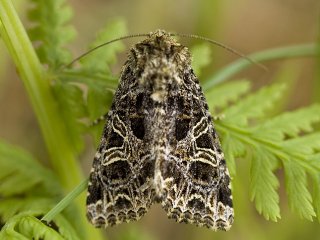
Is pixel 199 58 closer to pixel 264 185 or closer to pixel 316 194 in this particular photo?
pixel 264 185

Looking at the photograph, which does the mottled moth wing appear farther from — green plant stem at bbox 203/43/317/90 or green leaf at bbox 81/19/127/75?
green plant stem at bbox 203/43/317/90

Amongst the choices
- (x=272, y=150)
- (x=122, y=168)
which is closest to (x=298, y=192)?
(x=272, y=150)

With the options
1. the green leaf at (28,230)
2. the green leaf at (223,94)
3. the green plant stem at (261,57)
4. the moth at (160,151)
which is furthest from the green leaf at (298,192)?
the green leaf at (28,230)

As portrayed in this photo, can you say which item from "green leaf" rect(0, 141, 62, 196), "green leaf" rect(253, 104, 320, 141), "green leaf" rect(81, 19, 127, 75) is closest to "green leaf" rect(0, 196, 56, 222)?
"green leaf" rect(0, 141, 62, 196)

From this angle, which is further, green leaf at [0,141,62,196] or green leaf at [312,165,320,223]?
green leaf at [0,141,62,196]

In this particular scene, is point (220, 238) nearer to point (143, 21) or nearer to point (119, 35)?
point (119, 35)
